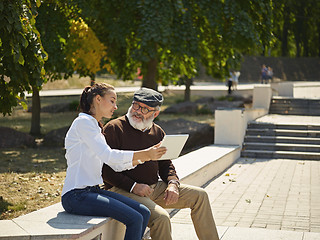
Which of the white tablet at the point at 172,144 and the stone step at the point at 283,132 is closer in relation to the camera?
the white tablet at the point at 172,144

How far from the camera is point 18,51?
714cm

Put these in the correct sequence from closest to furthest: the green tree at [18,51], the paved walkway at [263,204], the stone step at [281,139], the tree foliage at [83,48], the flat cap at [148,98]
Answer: the flat cap at [148,98] < the paved walkway at [263,204] < the green tree at [18,51] < the stone step at [281,139] < the tree foliage at [83,48]

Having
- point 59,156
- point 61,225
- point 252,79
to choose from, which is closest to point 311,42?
point 252,79

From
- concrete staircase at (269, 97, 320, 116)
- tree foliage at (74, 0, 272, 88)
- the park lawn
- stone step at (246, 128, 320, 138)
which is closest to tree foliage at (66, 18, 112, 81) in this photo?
tree foliage at (74, 0, 272, 88)

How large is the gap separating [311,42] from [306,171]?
49.9m

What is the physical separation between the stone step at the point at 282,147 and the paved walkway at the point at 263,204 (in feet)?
5.26

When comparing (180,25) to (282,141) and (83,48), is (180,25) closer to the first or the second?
(83,48)

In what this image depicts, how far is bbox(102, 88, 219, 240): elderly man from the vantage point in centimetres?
488

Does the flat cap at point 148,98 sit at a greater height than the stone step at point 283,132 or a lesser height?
greater

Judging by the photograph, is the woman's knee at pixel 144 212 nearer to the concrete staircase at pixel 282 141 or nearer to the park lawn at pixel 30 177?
the park lawn at pixel 30 177

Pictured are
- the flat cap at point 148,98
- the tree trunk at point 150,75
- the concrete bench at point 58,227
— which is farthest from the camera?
the tree trunk at point 150,75

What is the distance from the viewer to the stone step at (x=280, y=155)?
1314cm

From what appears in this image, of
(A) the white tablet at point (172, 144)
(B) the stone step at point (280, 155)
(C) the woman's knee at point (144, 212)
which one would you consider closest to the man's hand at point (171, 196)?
(A) the white tablet at point (172, 144)

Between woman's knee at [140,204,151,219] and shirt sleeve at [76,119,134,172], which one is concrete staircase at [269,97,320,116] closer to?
woman's knee at [140,204,151,219]
